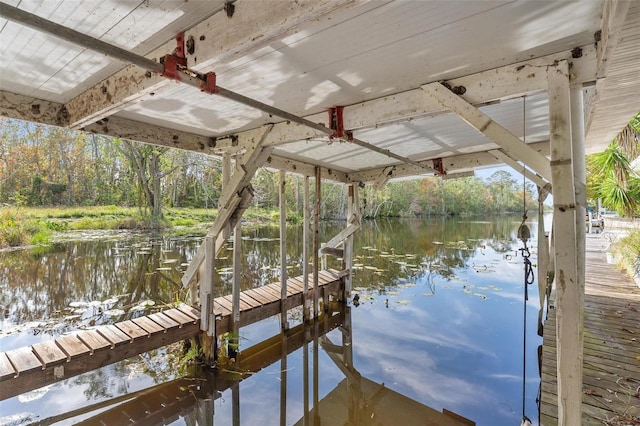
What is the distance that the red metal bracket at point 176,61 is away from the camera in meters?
1.46

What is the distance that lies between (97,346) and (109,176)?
2493 centimetres

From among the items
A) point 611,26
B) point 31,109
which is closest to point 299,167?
point 31,109

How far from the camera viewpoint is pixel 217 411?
119 inches

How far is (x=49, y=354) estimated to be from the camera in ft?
9.02

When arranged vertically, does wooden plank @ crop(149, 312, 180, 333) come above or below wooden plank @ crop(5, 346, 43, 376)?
above

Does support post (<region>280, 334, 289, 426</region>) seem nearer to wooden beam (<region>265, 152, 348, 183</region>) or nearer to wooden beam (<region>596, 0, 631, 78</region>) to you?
wooden beam (<region>265, 152, 348, 183</region>)

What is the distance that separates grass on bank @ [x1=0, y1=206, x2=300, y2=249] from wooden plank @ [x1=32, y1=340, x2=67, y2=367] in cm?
585

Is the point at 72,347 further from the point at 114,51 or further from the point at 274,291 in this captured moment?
the point at 114,51

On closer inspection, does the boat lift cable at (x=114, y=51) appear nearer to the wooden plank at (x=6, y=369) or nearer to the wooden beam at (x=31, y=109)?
the wooden beam at (x=31, y=109)

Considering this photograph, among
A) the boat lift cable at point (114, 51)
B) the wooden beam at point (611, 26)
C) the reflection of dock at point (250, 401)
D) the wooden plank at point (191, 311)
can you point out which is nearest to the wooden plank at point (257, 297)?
the reflection of dock at point (250, 401)

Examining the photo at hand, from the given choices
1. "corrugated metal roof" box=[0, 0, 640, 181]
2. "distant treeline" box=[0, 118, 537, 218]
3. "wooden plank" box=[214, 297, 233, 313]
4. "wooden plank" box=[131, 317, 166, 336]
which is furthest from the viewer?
"distant treeline" box=[0, 118, 537, 218]

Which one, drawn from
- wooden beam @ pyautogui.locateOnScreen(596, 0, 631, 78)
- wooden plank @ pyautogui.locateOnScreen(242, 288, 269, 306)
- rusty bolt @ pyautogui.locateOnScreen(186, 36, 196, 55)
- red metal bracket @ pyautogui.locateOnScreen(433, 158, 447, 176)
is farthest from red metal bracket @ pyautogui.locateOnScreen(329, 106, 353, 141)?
wooden plank @ pyautogui.locateOnScreen(242, 288, 269, 306)

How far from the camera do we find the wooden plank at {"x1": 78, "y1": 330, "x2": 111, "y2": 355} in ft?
9.53

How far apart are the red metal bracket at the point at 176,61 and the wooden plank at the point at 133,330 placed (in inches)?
111
